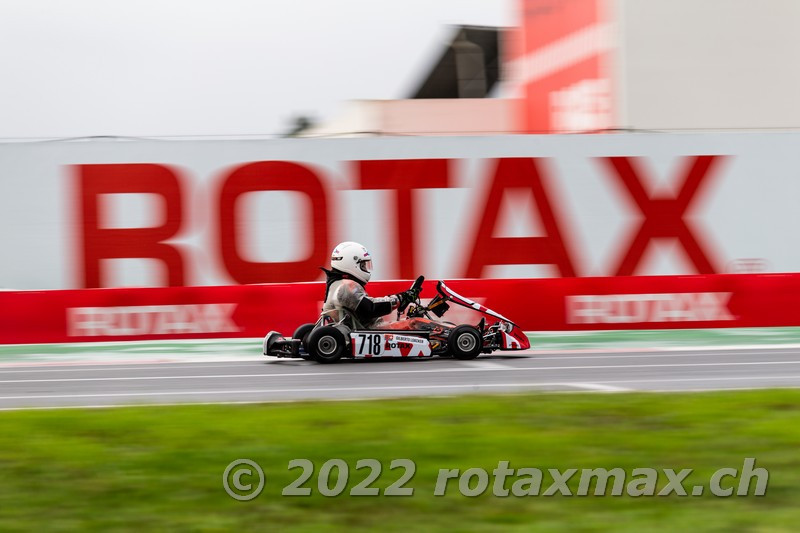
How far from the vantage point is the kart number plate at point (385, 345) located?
13945 mm

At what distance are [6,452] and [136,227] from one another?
15498mm

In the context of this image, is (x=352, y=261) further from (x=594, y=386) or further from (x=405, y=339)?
(x=594, y=386)

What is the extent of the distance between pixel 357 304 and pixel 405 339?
75cm

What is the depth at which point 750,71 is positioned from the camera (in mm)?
28781

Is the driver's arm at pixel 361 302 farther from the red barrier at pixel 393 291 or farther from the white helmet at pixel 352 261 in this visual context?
the red barrier at pixel 393 291

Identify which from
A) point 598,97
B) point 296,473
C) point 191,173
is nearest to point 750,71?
point 598,97

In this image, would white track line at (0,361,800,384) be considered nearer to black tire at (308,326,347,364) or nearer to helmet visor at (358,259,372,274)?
black tire at (308,326,347,364)

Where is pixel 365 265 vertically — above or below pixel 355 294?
above

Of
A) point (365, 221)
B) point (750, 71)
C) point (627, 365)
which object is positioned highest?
point (750, 71)

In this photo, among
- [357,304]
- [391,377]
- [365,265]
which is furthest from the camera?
[365,265]

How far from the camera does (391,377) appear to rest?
484 inches

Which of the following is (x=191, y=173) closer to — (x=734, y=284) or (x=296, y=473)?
(x=734, y=284)

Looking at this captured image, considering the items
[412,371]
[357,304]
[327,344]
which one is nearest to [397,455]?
[412,371]

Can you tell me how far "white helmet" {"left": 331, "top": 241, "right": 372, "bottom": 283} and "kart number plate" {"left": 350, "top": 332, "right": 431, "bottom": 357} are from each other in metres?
0.98
